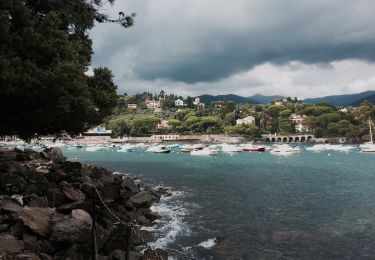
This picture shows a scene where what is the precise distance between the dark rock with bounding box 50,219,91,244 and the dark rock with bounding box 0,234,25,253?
44.8 inches

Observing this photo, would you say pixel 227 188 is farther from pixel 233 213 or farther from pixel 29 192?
pixel 29 192

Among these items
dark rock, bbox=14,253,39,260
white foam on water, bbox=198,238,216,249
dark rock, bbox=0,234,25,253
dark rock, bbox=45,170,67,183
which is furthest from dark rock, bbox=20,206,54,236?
white foam on water, bbox=198,238,216,249

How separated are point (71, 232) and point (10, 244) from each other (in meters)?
1.99

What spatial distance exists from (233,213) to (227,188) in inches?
516

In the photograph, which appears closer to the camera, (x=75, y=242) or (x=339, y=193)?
(x=75, y=242)

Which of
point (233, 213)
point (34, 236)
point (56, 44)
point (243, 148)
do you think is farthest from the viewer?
point (243, 148)

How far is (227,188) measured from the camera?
128ft

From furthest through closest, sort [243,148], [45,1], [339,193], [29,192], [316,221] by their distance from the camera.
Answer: [243,148] < [339,193] < [316,221] < [45,1] < [29,192]

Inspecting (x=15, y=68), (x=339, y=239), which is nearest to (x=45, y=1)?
(x=15, y=68)

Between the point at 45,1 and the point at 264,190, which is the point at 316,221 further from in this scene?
the point at 45,1

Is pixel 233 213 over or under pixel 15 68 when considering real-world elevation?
under

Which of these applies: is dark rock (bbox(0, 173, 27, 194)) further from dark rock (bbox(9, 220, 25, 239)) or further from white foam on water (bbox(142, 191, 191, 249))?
white foam on water (bbox(142, 191, 191, 249))

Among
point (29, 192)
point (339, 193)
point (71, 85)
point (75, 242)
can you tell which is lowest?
point (339, 193)

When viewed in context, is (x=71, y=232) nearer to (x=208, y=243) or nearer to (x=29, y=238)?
(x=29, y=238)
